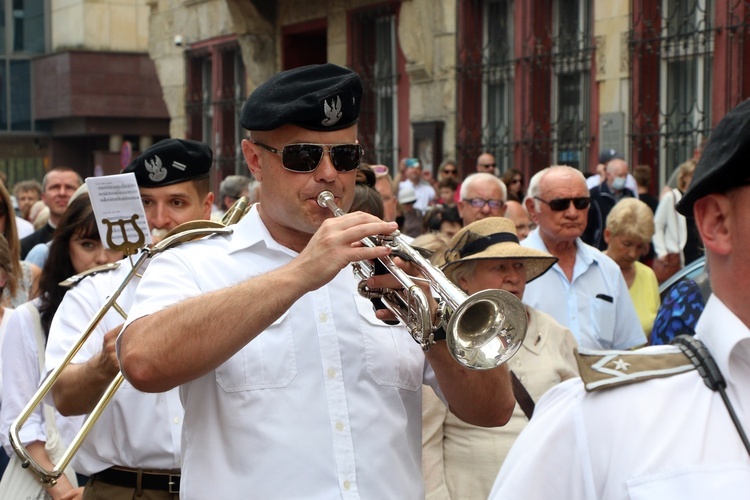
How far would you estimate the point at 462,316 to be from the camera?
2.80 meters

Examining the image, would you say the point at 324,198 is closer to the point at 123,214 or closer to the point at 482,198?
the point at 123,214

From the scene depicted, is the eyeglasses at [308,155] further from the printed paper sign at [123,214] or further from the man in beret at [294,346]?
the printed paper sign at [123,214]

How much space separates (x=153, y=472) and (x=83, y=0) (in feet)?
95.4

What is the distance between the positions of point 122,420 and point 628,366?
244 cm

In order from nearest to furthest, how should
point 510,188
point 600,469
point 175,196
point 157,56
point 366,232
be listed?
point 600,469 < point 366,232 < point 175,196 < point 510,188 < point 157,56

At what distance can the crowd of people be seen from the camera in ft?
6.56

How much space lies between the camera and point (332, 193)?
3113 millimetres

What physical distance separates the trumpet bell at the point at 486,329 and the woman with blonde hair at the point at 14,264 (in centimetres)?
378

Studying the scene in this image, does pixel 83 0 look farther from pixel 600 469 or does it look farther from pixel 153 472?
pixel 600 469

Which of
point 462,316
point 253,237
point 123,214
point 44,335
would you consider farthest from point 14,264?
point 462,316

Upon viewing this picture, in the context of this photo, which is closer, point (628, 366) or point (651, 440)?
point (651, 440)

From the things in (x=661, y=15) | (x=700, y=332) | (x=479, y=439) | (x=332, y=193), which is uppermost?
(x=661, y=15)

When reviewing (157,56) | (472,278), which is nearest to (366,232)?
(472,278)

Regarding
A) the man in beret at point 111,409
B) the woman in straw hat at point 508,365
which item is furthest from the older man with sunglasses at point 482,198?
the man in beret at point 111,409
